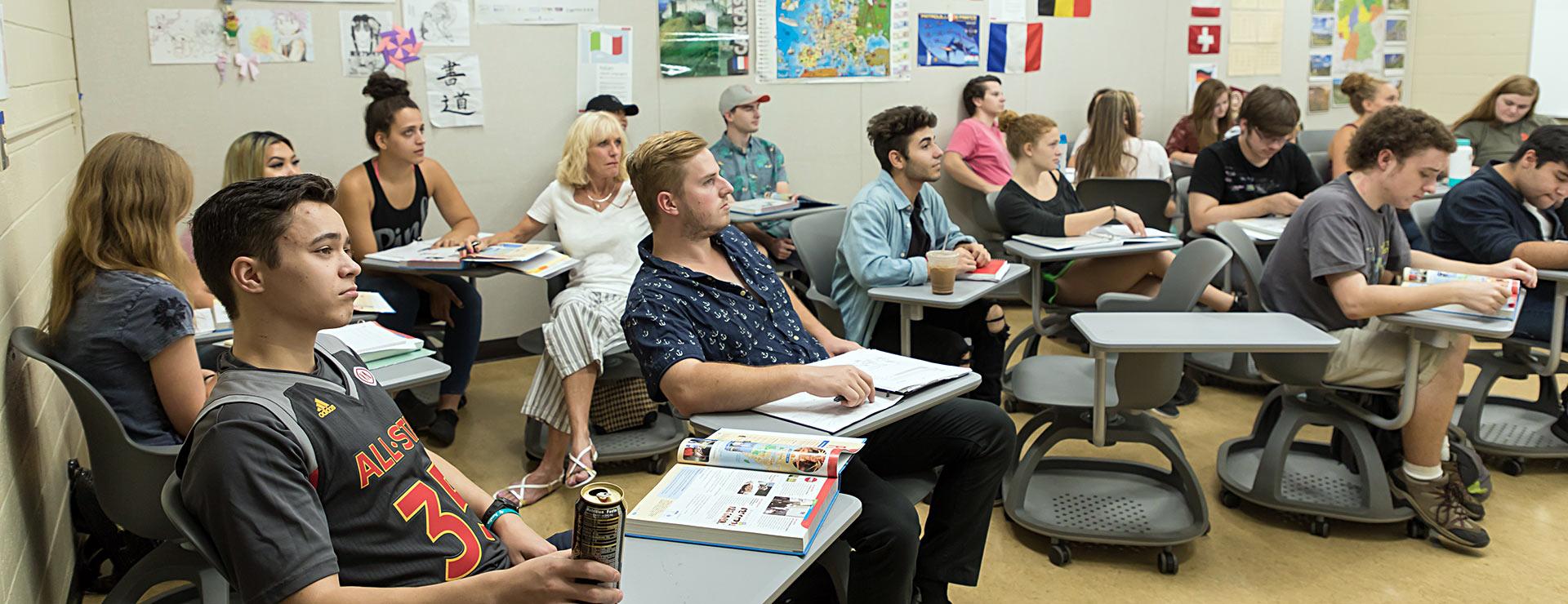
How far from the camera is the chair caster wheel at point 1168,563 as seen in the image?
3.06 metres

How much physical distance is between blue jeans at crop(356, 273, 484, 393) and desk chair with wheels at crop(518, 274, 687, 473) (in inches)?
11.9

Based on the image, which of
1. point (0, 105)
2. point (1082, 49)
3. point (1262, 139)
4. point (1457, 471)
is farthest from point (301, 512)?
point (1082, 49)

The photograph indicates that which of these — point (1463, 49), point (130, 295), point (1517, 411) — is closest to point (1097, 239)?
A: point (1517, 411)

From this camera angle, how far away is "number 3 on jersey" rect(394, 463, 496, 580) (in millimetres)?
1604

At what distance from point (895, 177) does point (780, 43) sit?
2.44 metres

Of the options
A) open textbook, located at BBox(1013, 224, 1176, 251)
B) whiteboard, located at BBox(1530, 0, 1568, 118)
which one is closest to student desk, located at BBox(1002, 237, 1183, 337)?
open textbook, located at BBox(1013, 224, 1176, 251)

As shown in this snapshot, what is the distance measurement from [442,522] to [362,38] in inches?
146

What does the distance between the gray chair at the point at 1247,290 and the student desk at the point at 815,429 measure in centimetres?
161

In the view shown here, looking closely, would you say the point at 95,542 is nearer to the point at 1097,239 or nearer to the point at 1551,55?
the point at 1097,239

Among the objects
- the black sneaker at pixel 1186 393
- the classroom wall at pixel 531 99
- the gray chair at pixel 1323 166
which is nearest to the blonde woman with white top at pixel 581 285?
the classroom wall at pixel 531 99

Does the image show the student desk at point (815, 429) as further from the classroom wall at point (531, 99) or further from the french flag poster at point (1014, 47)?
the french flag poster at point (1014, 47)

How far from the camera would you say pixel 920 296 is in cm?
337

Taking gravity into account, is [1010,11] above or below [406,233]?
above

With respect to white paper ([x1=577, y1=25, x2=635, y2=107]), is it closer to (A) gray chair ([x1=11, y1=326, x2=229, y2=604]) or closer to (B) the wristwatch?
(A) gray chair ([x1=11, y1=326, x2=229, y2=604])
